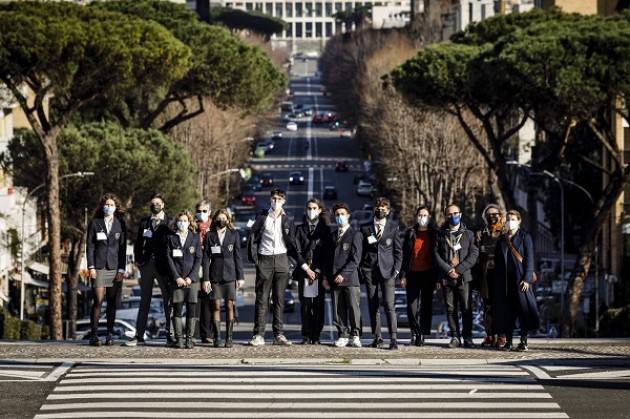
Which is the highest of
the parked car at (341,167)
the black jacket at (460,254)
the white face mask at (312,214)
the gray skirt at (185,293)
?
the white face mask at (312,214)

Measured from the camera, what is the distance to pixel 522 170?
94188 millimetres

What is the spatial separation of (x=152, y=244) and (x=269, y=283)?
167cm

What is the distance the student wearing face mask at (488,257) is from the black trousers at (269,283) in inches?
101

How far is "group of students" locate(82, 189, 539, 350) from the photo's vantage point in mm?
24594

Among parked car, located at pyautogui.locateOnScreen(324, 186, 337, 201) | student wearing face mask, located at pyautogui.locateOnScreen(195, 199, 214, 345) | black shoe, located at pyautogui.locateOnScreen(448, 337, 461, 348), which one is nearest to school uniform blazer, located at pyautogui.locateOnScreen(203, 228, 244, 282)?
student wearing face mask, located at pyautogui.locateOnScreen(195, 199, 214, 345)

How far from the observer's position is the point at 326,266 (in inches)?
985

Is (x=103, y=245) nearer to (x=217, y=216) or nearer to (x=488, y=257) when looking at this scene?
(x=217, y=216)

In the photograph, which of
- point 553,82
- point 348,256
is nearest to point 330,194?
point 553,82

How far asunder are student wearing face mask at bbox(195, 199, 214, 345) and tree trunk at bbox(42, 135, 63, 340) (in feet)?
58.7

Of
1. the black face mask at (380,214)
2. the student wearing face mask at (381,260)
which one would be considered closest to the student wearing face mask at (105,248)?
the student wearing face mask at (381,260)

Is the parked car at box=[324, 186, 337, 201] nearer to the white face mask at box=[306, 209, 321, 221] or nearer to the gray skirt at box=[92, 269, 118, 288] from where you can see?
the white face mask at box=[306, 209, 321, 221]

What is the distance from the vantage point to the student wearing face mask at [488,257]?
24719 mm

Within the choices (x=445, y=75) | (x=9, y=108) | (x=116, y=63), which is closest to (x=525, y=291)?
(x=116, y=63)

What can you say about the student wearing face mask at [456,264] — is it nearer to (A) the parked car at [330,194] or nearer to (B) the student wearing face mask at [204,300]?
(B) the student wearing face mask at [204,300]
